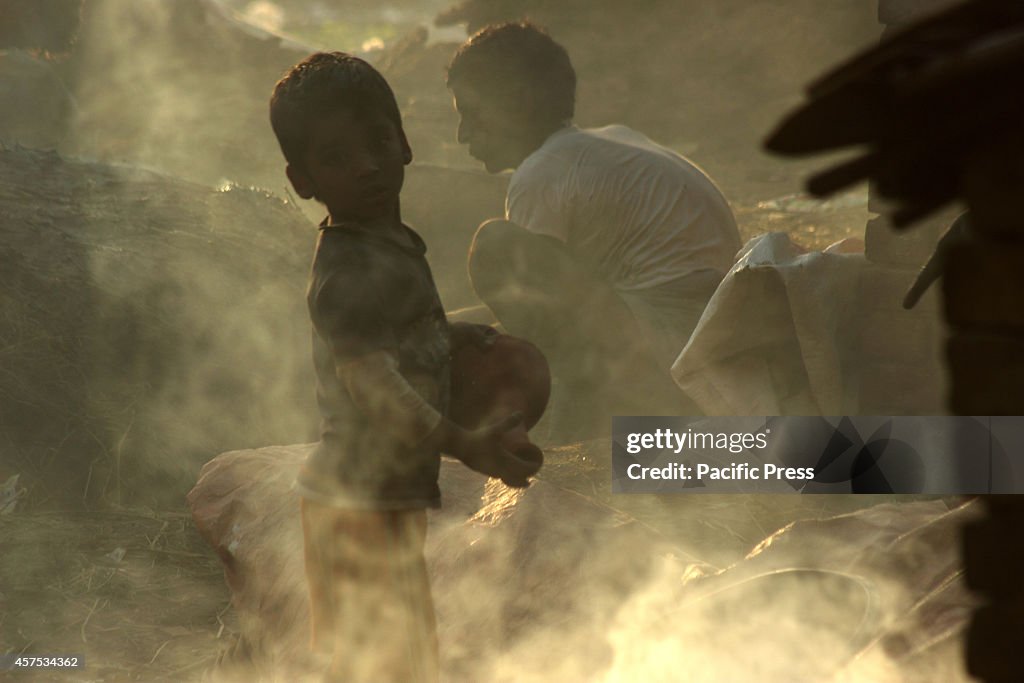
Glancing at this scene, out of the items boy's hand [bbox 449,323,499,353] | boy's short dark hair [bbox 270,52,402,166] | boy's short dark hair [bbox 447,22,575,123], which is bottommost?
boy's hand [bbox 449,323,499,353]

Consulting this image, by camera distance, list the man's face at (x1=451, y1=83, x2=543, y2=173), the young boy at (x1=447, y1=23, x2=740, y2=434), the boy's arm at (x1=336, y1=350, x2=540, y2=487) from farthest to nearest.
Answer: the man's face at (x1=451, y1=83, x2=543, y2=173) → the young boy at (x1=447, y1=23, x2=740, y2=434) → the boy's arm at (x1=336, y1=350, x2=540, y2=487)

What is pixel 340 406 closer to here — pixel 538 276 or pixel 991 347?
pixel 991 347

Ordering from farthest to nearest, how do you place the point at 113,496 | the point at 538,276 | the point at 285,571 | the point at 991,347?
1. the point at 113,496
2. the point at 538,276
3. the point at 285,571
4. the point at 991,347

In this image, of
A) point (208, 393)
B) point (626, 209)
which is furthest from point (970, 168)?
point (208, 393)

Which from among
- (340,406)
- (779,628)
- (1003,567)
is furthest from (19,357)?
(1003,567)

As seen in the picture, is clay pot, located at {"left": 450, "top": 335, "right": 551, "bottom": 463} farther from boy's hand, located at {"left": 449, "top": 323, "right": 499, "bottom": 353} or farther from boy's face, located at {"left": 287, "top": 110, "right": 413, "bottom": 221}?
boy's face, located at {"left": 287, "top": 110, "right": 413, "bottom": 221}

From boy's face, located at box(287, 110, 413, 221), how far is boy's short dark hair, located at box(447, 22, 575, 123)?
8.71 feet

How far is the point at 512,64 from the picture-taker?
197 inches

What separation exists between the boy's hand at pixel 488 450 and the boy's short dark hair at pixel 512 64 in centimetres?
296

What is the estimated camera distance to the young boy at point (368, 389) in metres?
2.31

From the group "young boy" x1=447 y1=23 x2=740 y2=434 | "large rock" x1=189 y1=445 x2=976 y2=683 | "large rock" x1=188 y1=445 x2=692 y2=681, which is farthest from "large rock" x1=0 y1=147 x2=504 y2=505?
"large rock" x1=189 y1=445 x2=976 y2=683

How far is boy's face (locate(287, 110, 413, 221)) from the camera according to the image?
2.36 metres

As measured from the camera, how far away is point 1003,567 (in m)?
1.38

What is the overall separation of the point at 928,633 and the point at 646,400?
9.39ft
